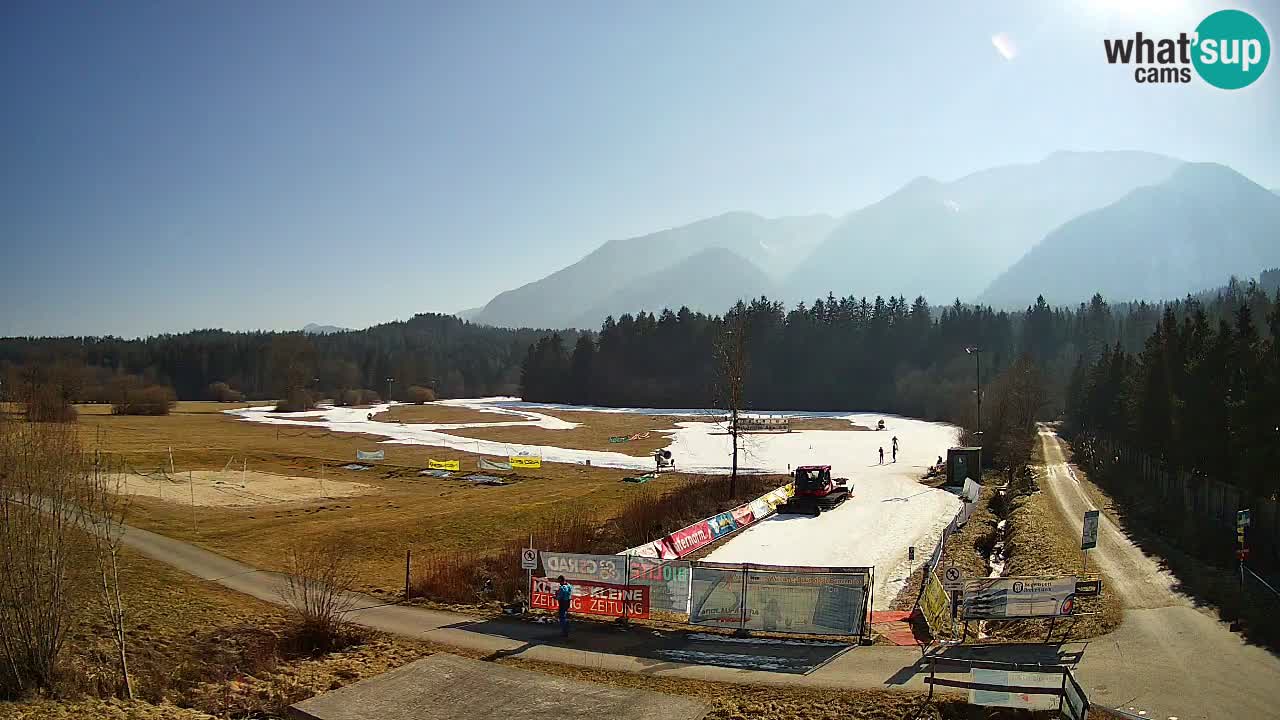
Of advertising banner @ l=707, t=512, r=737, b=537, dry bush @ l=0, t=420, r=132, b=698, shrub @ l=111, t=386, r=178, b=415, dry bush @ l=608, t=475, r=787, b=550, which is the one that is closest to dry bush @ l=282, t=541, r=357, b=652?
dry bush @ l=0, t=420, r=132, b=698

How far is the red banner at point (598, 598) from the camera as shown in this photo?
61.8 feet

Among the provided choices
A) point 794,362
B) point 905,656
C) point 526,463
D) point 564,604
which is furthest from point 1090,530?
point 794,362

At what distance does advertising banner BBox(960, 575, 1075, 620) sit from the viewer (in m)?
17.2

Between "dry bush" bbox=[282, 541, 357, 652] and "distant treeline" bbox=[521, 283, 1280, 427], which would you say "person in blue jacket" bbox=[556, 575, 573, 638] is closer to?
"dry bush" bbox=[282, 541, 357, 652]

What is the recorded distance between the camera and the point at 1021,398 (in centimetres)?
6275

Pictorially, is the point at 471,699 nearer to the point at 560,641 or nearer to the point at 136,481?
the point at 560,641

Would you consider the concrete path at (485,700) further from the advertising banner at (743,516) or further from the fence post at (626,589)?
the advertising banner at (743,516)

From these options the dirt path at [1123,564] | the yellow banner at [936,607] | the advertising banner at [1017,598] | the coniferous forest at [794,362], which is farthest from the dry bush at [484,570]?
the coniferous forest at [794,362]

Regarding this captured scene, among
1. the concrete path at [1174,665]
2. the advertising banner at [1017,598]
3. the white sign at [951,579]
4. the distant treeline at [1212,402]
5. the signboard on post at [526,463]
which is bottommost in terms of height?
the signboard on post at [526,463]

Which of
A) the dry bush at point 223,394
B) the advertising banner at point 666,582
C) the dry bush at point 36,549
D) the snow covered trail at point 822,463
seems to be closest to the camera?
the dry bush at point 36,549

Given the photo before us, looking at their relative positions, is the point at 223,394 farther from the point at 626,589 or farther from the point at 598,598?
the point at 626,589

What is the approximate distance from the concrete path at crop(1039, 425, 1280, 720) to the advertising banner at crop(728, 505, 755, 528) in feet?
49.3

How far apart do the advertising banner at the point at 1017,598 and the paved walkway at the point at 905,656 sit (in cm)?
125

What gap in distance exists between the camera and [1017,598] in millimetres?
17500
